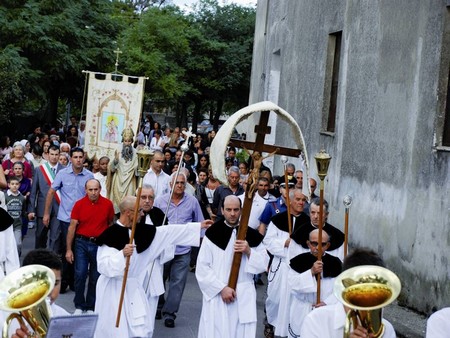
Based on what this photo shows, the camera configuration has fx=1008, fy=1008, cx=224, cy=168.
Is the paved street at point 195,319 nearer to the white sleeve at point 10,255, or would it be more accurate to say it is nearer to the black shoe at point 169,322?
the black shoe at point 169,322

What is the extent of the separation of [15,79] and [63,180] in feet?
36.8

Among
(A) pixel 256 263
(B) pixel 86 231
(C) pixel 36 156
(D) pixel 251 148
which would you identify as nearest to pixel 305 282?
(A) pixel 256 263

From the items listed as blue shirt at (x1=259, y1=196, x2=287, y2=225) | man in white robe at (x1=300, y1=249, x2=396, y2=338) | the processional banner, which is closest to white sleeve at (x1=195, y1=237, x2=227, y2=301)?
man in white robe at (x1=300, y1=249, x2=396, y2=338)

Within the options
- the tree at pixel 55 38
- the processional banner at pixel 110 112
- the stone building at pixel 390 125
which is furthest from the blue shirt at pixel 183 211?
the tree at pixel 55 38

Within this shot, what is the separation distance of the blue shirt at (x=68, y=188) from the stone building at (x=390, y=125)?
4.21 meters

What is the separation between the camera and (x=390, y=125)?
1416 centimetres

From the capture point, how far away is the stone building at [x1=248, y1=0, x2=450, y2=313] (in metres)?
12.6

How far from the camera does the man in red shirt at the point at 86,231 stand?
38.1 feet

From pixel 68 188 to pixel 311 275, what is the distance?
474cm

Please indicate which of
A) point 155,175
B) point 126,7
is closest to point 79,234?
point 155,175

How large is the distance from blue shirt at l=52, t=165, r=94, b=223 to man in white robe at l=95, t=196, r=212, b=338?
3623mm

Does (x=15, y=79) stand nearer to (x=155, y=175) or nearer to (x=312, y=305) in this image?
(x=155, y=175)

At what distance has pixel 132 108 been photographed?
21391 mm

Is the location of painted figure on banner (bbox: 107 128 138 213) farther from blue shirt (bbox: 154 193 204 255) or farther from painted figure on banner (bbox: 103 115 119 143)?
painted figure on banner (bbox: 103 115 119 143)
